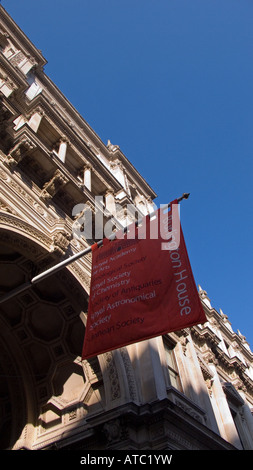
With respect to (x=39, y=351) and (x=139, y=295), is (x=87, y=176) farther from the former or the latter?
(x=139, y=295)

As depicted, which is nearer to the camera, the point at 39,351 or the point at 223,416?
the point at 39,351

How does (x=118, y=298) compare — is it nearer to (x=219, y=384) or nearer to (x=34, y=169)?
(x=34, y=169)

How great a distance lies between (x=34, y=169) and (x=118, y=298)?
893cm

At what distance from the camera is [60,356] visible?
16.0 metres

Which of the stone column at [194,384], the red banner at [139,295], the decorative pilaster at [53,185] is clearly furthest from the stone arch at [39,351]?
the red banner at [139,295]

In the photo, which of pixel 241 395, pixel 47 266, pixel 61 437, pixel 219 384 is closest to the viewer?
pixel 61 437

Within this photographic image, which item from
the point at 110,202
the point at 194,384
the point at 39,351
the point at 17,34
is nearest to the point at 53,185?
the point at 110,202

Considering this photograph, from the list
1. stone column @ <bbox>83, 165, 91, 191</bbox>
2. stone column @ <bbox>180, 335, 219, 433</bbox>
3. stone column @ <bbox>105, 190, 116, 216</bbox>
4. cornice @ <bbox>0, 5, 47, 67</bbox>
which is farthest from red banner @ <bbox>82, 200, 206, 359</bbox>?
cornice @ <bbox>0, 5, 47, 67</bbox>

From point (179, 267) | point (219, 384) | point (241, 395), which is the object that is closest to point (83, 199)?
point (179, 267)

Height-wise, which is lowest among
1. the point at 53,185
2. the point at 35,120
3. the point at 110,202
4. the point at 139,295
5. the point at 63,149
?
the point at 139,295

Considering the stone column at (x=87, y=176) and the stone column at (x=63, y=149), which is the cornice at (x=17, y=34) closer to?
the stone column at (x=63, y=149)

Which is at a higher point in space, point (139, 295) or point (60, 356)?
point (60, 356)

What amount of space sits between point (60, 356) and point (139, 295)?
26.0 ft
